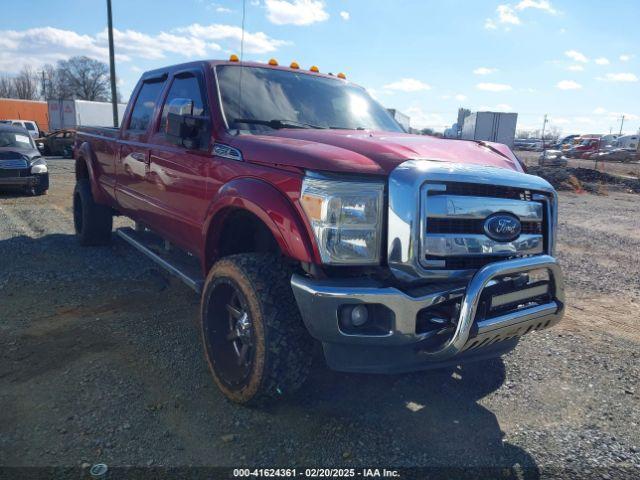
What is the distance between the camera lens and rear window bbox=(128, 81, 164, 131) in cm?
467

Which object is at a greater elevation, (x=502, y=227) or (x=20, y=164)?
(x=502, y=227)

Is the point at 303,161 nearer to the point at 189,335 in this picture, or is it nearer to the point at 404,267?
the point at 404,267

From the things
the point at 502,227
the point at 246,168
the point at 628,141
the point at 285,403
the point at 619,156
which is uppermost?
the point at 628,141

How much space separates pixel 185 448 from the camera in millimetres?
2582

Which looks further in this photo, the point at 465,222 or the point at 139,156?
the point at 139,156

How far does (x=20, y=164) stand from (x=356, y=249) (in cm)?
1065

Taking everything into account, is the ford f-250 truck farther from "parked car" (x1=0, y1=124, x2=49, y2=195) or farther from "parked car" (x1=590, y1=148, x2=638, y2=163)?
"parked car" (x1=590, y1=148, x2=638, y2=163)

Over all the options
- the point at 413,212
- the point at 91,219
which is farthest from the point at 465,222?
the point at 91,219

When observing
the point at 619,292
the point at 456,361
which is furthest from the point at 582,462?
the point at 619,292

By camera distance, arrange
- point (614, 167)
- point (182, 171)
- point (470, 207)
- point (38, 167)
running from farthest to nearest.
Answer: point (614, 167)
point (38, 167)
point (182, 171)
point (470, 207)

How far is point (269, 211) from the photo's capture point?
2717 millimetres

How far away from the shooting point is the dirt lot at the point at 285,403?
2.57m

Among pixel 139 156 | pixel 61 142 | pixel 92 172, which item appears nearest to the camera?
pixel 139 156

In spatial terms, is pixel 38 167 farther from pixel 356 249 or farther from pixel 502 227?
pixel 502 227
